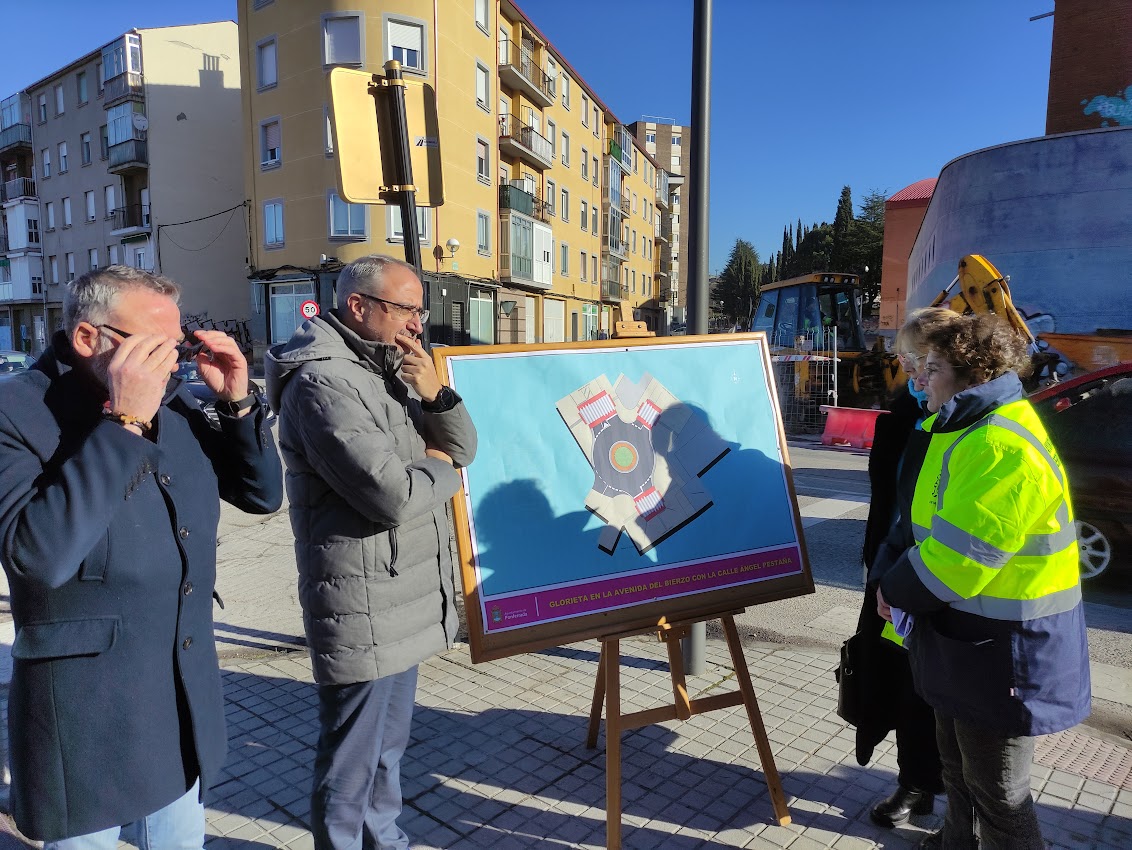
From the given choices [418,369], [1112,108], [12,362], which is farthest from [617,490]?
[1112,108]

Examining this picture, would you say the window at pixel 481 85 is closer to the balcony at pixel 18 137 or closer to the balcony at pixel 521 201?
the balcony at pixel 521 201

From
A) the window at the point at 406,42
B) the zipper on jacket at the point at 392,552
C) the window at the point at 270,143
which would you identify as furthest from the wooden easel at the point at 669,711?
the window at the point at 270,143

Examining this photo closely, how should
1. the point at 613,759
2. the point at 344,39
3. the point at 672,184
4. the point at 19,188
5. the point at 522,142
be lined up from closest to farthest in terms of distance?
1. the point at 613,759
2. the point at 344,39
3. the point at 522,142
4. the point at 19,188
5. the point at 672,184

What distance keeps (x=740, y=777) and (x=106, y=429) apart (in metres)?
2.90

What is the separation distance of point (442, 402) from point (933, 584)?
1.66 m

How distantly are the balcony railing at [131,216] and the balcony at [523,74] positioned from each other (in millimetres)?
17075

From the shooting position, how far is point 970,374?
2.33 m

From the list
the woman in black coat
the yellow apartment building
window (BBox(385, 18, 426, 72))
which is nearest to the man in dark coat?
the woman in black coat

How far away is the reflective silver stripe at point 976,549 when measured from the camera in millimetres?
2086

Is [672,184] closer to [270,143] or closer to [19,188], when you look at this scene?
[270,143]

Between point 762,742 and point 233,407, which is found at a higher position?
point 233,407

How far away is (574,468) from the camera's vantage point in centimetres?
296

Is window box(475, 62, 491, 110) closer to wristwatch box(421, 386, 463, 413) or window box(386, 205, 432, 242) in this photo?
window box(386, 205, 432, 242)

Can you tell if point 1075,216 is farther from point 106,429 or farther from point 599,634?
point 106,429
